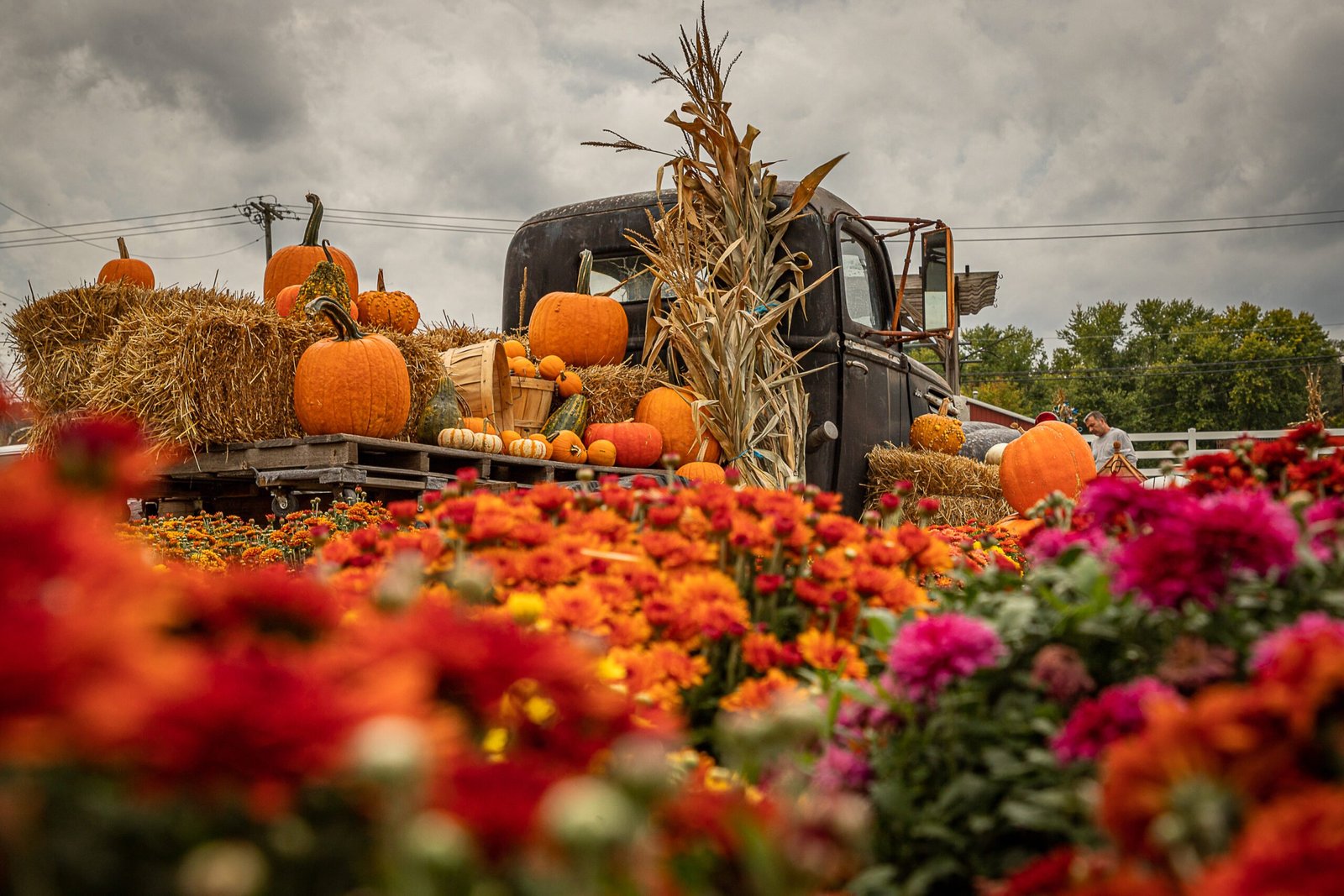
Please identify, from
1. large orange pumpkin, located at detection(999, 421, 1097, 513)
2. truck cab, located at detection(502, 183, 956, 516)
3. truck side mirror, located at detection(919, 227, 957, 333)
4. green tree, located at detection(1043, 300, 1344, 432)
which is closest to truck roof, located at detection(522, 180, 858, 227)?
truck cab, located at detection(502, 183, 956, 516)

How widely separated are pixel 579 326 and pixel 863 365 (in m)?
2.10

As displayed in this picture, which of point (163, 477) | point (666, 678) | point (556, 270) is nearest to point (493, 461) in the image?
point (163, 477)

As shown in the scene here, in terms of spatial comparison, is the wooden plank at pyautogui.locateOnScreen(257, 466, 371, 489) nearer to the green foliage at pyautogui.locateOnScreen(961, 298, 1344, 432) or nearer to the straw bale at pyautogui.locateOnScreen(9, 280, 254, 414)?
the straw bale at pyautogui.locateOnScreen(9, 280, 254, 414)

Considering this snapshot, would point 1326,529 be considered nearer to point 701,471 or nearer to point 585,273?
point 701,471

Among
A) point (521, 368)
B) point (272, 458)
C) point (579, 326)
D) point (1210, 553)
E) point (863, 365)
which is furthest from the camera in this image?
point (863, 365)

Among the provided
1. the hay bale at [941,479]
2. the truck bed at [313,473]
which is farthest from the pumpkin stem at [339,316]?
the hay bale at [941,479]

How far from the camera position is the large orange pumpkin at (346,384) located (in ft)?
15.5

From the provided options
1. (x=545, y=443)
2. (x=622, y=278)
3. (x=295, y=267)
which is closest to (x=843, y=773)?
(x=545, y=443)

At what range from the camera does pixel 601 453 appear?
19.9ft

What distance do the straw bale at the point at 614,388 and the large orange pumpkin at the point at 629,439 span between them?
14 centimetres

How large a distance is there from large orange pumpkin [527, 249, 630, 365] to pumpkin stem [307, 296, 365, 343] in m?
1.95

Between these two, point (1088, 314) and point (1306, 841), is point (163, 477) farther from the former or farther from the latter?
point (1088, 314)

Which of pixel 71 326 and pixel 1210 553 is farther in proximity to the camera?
pixel 71 326

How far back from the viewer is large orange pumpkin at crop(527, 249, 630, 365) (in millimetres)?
6793
